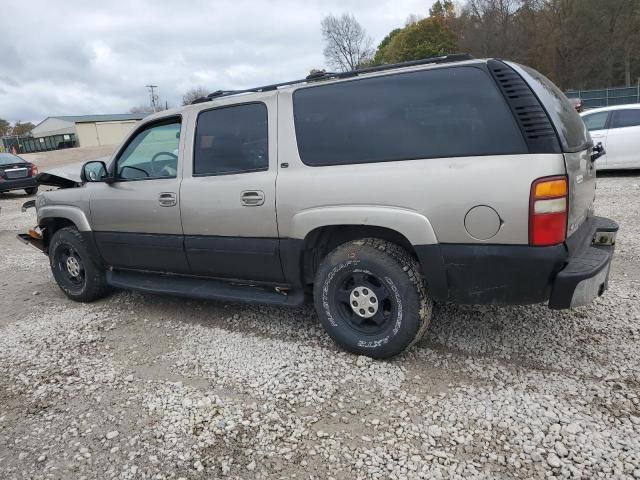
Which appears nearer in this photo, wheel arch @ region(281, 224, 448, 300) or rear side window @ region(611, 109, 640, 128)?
wheel arch @ region(281, 224, 448, 300)

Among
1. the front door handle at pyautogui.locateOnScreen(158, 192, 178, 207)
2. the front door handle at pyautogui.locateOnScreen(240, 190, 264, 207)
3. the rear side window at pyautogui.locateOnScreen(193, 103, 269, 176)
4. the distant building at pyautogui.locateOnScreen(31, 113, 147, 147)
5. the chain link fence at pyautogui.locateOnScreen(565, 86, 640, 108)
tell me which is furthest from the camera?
the distant building at pyautogui.locateOnScreen(31, 113, 147, 147)

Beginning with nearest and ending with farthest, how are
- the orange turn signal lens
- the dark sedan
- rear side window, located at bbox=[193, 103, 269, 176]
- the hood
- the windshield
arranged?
1. the orange turn signal lens
2. rear side window, located at bbox=[193, 103, 269, 176]
3. the hood
4. the dark sedan
5. the windshield

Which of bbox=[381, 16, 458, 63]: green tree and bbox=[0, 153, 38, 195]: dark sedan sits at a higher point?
bbox=[381, 16, 458, 63]: green tree

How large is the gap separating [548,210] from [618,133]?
326 inches

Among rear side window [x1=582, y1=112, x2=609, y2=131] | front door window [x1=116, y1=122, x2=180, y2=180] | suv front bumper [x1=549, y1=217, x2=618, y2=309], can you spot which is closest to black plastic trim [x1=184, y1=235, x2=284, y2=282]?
front door window [x1=116, y1=122, x2=180, y2=180]

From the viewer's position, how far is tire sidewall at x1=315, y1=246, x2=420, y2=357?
118 inches

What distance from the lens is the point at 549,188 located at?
8.32 feet

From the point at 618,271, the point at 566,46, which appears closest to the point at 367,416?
the point at 618,271

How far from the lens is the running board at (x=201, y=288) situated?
11.7 feet

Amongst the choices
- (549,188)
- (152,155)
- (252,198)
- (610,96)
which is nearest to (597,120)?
(549,188)

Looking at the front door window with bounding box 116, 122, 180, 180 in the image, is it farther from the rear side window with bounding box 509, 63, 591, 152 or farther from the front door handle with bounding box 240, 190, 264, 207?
the rear side window with bounding box 509, 63, 591, 152

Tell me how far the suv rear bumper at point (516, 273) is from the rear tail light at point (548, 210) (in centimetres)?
7

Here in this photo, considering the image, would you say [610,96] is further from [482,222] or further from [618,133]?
[482,222]

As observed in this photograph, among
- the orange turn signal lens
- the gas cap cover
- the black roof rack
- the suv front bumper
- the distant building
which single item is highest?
the distant building
